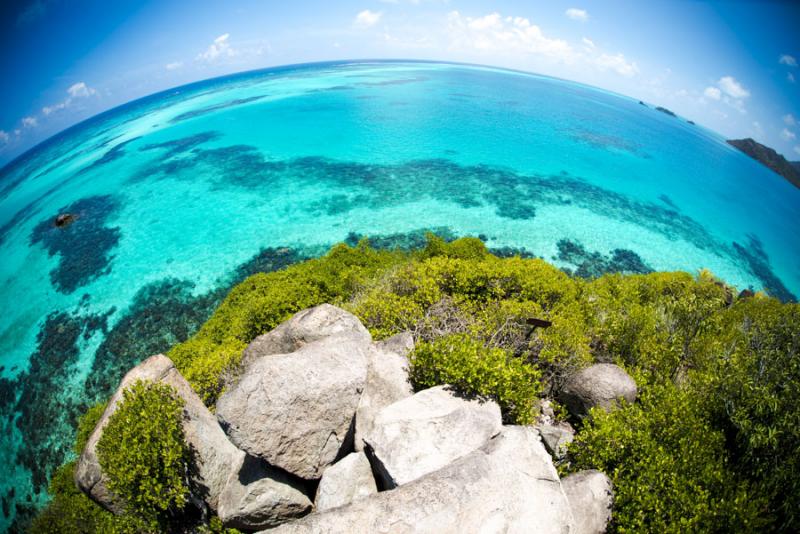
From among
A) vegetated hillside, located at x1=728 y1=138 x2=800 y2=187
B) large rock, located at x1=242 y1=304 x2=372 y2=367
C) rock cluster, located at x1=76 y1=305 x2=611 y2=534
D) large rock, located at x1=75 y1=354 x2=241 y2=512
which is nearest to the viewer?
rock cluster, located at x1=76 y1=305 x2=611 y2=534

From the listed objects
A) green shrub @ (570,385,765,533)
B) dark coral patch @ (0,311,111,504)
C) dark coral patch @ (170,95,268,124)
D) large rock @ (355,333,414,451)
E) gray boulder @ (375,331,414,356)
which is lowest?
dark coral patch @ (0,311,111,504)

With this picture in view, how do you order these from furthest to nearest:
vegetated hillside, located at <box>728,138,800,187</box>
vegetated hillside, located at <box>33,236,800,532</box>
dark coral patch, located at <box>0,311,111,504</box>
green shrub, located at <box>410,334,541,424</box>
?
vegetated hillside, located at <box>728,138,800,187</box> < dark coral patch, located at <box>0,311,111,504</box> < green shrub, located at <box>410,334,541,424</box> < vegetated hillside, located at <box>33,236,800,532</box>

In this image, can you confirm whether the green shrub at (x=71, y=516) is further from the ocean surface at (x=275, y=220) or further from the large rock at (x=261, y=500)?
the ocean surface at (x=275, y=220)

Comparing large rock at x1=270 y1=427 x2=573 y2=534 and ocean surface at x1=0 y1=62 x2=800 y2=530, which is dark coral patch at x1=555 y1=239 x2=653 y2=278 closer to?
ocean surface at x1=0 y1=62 x2=800 y2=530

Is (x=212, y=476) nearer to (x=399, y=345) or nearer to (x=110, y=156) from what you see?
(x=399, y=345)

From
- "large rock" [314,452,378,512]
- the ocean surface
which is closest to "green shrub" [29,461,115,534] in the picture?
"large rock" [314,452,378,512]

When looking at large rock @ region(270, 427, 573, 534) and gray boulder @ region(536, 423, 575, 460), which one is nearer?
large rock @ region(270, 427, 573, 534)

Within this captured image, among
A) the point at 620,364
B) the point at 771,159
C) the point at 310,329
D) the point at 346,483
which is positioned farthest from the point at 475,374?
the point at 771,159
